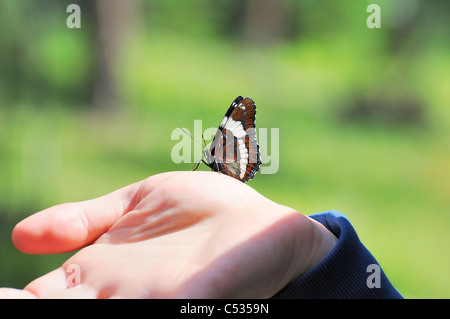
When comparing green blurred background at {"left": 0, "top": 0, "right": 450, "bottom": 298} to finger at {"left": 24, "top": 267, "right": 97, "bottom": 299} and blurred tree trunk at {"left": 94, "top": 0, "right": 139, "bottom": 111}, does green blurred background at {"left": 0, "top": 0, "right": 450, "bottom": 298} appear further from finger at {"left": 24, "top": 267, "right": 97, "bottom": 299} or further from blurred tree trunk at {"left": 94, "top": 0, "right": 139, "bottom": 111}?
finger at {"left": 24, "top": 267, "right": 97, "bottom": 299}

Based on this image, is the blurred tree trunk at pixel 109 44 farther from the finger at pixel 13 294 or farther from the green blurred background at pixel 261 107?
the finger at pixel 13 294

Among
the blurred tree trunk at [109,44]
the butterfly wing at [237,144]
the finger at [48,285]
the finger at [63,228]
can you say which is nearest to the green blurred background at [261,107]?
the blurred tree trunk at [109,44]

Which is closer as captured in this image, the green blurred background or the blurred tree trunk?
the green blurred background

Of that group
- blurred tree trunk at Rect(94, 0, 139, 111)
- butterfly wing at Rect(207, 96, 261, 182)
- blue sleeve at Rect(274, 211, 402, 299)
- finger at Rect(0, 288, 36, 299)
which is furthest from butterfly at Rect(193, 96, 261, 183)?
blurred tree trunk at Rect(94, 0, 139, 111)

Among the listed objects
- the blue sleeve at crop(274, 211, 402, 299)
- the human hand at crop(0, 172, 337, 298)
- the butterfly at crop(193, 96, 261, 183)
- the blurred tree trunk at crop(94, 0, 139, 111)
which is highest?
the blurred tree trunk at crop(94, 0, 139, 111)
